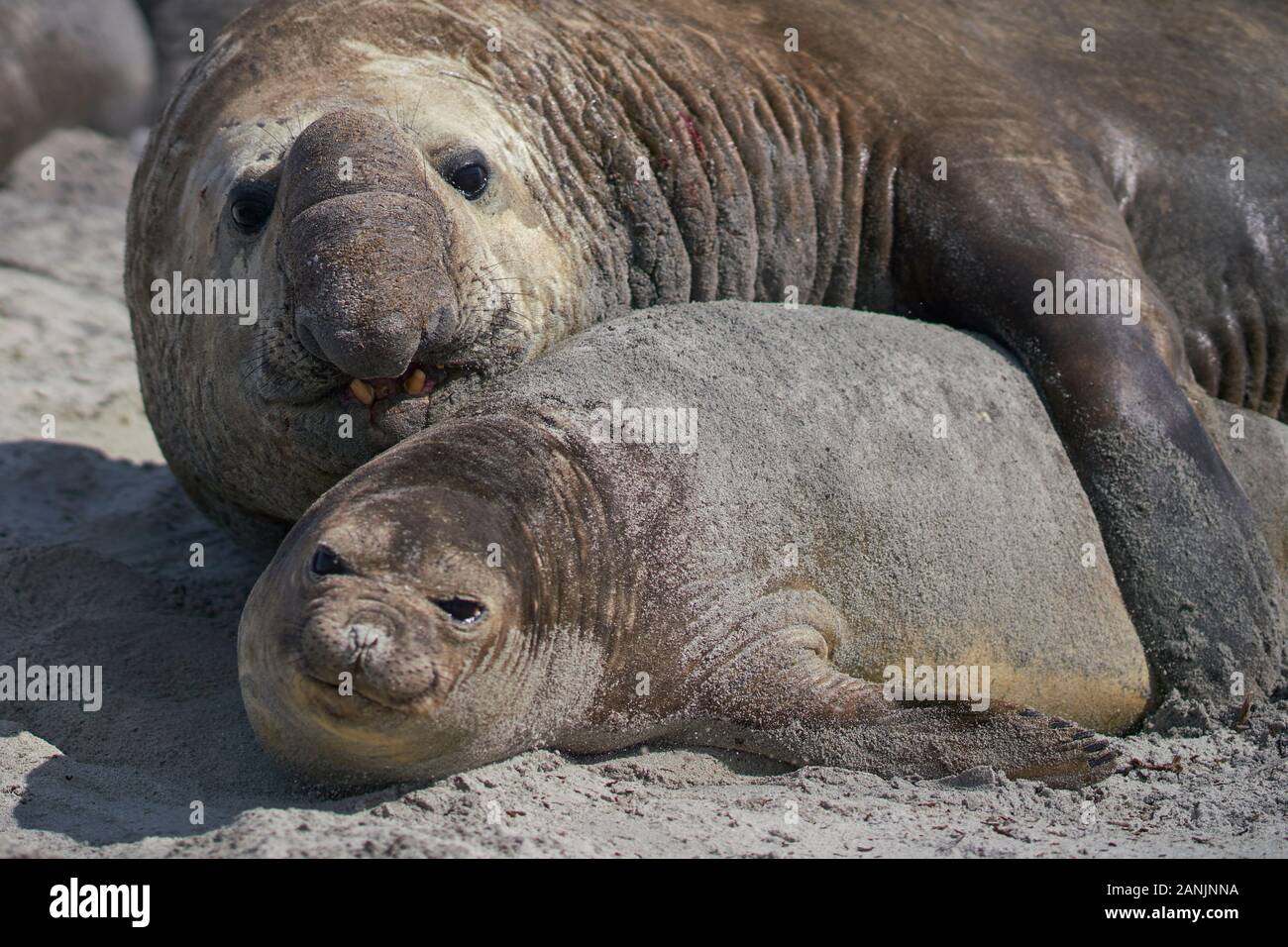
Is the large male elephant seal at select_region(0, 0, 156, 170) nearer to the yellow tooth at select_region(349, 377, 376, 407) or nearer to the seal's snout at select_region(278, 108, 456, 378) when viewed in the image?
the seal's snout at select_region(278, 108, 456, 378)

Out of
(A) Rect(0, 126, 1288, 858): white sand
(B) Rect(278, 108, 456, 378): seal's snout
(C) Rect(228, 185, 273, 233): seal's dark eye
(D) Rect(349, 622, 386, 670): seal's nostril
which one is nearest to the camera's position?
(D) Rect(349, 622, 386, 670): seal's nostril

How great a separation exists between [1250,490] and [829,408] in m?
1.58

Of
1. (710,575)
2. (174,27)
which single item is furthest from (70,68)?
(710,575)

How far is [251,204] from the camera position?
497 cm

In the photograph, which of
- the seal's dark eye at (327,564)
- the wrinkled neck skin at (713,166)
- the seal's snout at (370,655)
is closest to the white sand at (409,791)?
the seal's snout at (370,655)

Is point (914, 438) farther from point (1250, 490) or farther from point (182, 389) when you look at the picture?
point (182, 389)

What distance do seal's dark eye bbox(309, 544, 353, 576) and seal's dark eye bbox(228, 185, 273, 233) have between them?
4.81ft

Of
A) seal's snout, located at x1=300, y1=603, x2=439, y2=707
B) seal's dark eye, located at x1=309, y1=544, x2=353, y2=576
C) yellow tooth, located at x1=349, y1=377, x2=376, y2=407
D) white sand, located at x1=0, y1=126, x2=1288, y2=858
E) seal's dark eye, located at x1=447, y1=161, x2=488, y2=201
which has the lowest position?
white sand, located at x1=0, y1=126, x2=1288, y2=858

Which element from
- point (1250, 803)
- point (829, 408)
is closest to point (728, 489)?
point (829, 408)

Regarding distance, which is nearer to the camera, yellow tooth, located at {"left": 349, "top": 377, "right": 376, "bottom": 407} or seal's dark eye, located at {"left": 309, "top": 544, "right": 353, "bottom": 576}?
seal's dark eye, located at {"left": 309, "top": 544, "right": 353, "bottom": 576}

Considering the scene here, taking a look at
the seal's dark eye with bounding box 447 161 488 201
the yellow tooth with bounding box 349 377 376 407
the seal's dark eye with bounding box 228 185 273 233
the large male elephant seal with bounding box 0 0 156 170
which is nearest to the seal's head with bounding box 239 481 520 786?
the yellow tooth with bounding box 349 377 376 407

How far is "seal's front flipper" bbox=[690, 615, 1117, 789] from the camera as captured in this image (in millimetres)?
4238

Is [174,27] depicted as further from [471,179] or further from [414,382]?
[414,382]

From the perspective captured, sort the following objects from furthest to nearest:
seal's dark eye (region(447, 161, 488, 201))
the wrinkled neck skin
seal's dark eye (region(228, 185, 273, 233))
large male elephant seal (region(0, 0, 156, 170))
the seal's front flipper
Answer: large male elephant seal (region(0, 0, 156, 170)) < the wrinkled neck skin < seal's dark eye (region(447, 161, 488, 201)) < seal's dark eye (region(228, 185, 273, 233)) < the seal's front flipper
